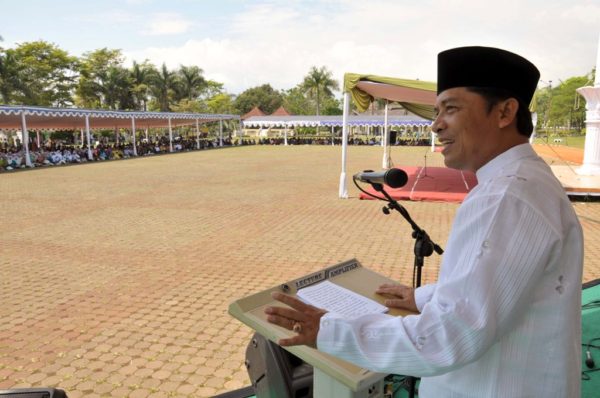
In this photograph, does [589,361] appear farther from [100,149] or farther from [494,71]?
[100,149]

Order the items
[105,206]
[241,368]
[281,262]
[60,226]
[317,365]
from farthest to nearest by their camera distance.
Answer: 1. [105,206]
2. [60,226]
3. [281,262]
4. [241,368]
5. [317,365]

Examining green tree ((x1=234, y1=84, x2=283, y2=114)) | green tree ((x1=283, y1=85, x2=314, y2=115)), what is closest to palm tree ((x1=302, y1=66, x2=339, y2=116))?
green tree ((x1=283, y1=85, x2=314, y2=115))

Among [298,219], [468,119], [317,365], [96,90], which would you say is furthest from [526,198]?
[96,90]

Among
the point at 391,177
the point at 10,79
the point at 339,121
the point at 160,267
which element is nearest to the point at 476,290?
the point at 391,177

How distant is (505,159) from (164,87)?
57514mm

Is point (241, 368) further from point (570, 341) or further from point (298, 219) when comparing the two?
point (298, 219)

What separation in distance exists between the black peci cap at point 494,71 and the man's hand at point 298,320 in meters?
0.67

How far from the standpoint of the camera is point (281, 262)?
544cm

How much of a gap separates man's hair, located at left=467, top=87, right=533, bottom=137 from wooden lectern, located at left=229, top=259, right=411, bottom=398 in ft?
2.40

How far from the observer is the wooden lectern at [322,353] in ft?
3.91

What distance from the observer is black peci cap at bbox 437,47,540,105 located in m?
1.00

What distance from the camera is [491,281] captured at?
828mm

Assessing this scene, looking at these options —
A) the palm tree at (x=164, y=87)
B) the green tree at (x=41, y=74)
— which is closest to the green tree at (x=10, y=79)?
the green tree at (x=41, y=74)

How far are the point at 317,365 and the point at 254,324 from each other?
10.0 inches
